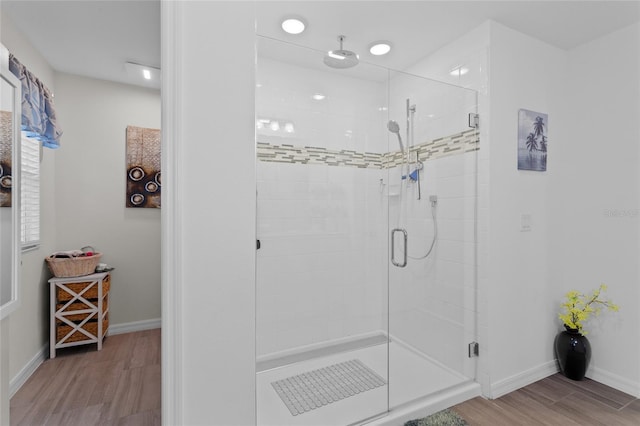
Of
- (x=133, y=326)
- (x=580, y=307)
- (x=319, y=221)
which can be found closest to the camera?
(x=580, y=307)

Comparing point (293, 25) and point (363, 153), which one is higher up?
point (293, 25)

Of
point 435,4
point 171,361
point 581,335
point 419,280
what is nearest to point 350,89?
point 435,4

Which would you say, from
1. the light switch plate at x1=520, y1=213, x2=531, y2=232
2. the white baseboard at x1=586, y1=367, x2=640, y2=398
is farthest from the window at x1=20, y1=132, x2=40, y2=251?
the white baseboard at x1=586, y1=367, x2=640, y2=398

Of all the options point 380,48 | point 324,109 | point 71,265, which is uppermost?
point 380,48

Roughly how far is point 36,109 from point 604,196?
156 inches

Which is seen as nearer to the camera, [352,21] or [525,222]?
[352,21]

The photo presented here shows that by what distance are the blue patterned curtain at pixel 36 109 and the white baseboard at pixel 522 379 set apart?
3.45m

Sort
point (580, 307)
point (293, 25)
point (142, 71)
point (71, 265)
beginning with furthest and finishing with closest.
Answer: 1. point (142, 71)
2. point (71, 265)
3. point (580, 307)
4. point (293, 25)

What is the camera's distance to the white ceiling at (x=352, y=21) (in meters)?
1.93

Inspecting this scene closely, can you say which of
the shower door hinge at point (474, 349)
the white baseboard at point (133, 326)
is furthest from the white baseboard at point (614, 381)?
the white baseboard at point (133, 326)

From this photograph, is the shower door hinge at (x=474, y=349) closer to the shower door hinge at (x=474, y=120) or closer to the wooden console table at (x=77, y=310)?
the shower door hinge at (x=474, y=120)

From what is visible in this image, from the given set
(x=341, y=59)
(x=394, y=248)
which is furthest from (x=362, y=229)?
(x=341, y=59)

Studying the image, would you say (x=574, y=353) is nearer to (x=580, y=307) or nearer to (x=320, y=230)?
(x=580, y=307)

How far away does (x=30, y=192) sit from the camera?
8.08 ft
